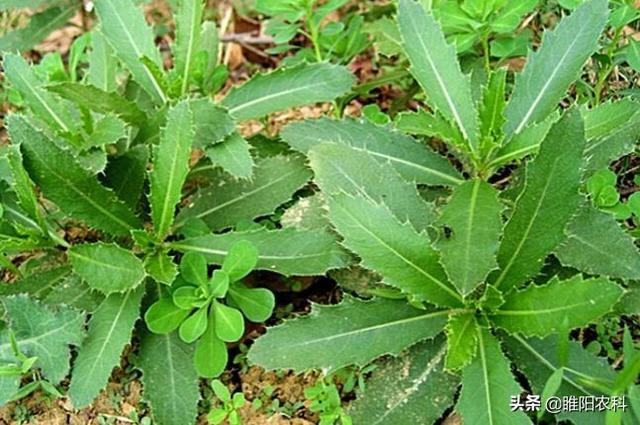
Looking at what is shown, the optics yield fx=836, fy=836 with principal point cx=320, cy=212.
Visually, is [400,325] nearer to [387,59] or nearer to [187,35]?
[187,35]

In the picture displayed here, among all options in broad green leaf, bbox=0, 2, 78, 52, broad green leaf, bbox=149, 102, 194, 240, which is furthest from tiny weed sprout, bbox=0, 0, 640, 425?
broad green leaf, bbox=0, 2, 78, 52

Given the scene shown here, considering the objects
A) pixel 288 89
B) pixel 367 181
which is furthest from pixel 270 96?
pixel 367 181

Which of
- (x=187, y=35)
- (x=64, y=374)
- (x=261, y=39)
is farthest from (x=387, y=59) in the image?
(x=64, y=374)

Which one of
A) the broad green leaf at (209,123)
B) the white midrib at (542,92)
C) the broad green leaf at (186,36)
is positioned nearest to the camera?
the white midrib at (542,92)

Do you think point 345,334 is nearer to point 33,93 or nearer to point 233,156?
point 233,156

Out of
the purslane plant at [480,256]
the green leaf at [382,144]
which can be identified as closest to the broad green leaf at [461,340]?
the purslane plant at [480,256]

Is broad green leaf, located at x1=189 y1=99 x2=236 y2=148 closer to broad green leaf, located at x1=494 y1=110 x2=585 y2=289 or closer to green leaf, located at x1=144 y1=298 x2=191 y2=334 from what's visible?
green leaf, located at x1=144 y1=298 x2=191 y2=334

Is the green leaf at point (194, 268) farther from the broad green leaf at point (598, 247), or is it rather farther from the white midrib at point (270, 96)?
the broad green leaf at point (598, 247)
